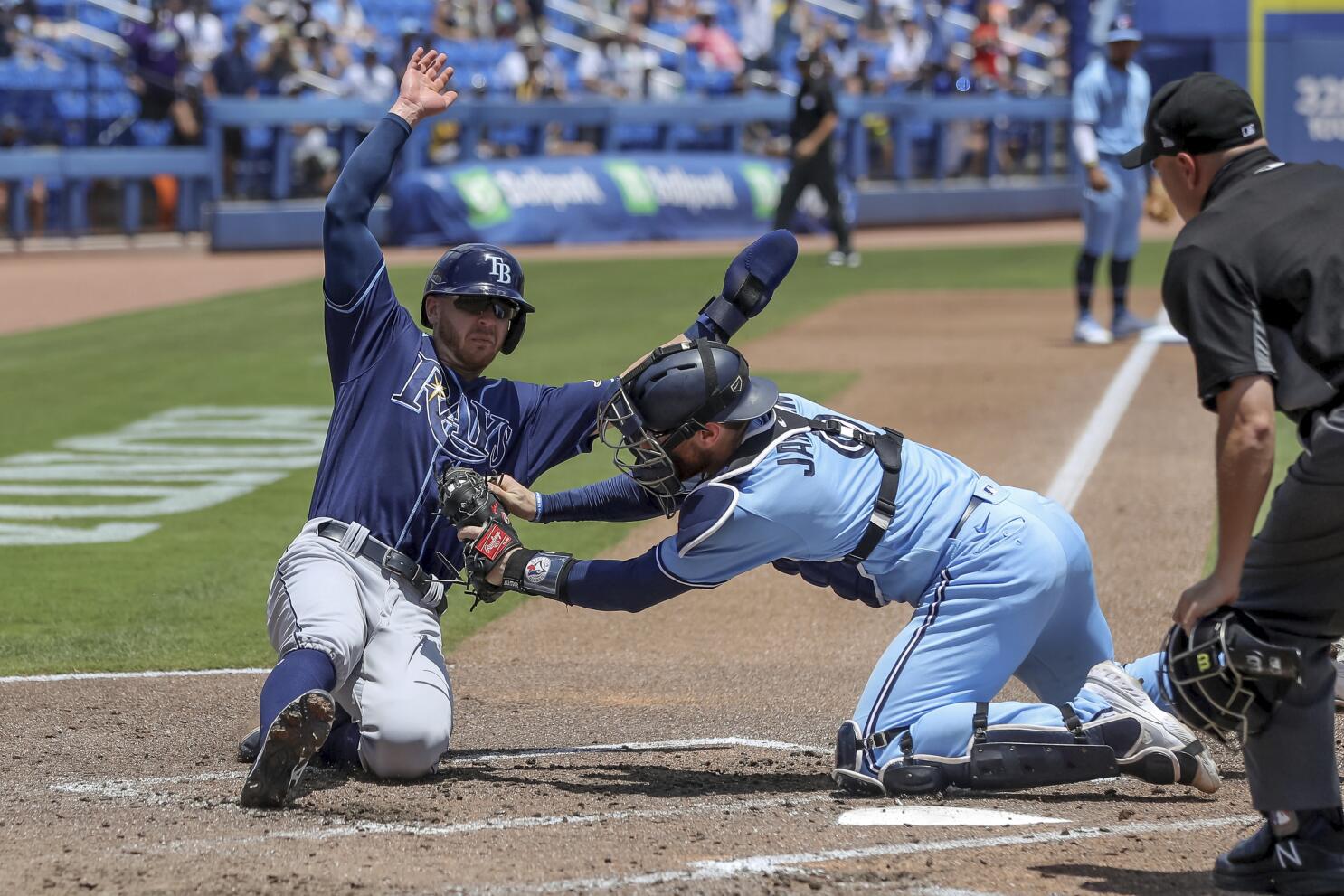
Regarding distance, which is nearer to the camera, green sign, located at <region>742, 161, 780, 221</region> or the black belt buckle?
the black belt buckle

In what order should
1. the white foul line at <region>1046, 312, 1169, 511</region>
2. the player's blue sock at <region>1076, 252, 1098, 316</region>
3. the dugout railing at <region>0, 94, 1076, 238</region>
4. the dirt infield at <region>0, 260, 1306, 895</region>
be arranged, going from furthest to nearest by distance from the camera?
1. the dugout railing at <region>0, 94, 1076, 238</region>
2. the player's blue sock at <region>1076, 252, 1098, 316</region>
3. the white foul line at <region>1046, 312, 1169, 511</region>
4. the dirt infield at <region>0, 260, 1306, 895</region>

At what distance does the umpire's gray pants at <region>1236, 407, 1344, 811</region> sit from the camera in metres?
3.63

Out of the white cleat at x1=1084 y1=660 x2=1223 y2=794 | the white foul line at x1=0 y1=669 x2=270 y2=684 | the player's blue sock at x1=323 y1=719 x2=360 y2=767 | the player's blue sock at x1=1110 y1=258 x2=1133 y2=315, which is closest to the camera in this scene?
the white cleat at x1=1084 y1=660 x2=1223 y2=794

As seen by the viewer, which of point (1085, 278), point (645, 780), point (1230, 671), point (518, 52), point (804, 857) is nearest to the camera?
point (1230, 671)

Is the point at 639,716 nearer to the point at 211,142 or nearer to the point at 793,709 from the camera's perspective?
the point at 793,709

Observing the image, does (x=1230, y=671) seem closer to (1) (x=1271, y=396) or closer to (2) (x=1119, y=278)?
(1) (x=1271, y=396)

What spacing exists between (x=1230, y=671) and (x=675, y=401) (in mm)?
1497

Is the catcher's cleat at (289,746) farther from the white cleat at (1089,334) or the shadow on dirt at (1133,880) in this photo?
the white cleat at (1089,334)

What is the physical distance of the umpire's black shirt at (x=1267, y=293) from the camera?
3.55 m

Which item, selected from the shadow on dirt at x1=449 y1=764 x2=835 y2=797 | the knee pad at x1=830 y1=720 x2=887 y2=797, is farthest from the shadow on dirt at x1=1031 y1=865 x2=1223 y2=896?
the shadow on dirt at x1=449 y1=764 x2=835 y2=797

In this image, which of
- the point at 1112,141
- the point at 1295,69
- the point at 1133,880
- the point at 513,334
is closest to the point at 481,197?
the point at 1295,69

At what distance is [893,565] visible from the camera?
15.4 feet

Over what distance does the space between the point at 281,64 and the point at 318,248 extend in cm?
247

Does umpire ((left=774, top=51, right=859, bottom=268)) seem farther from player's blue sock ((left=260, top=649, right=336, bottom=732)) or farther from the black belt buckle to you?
player's blue sock ((left=260, top=649, right=336, bottom=732))
